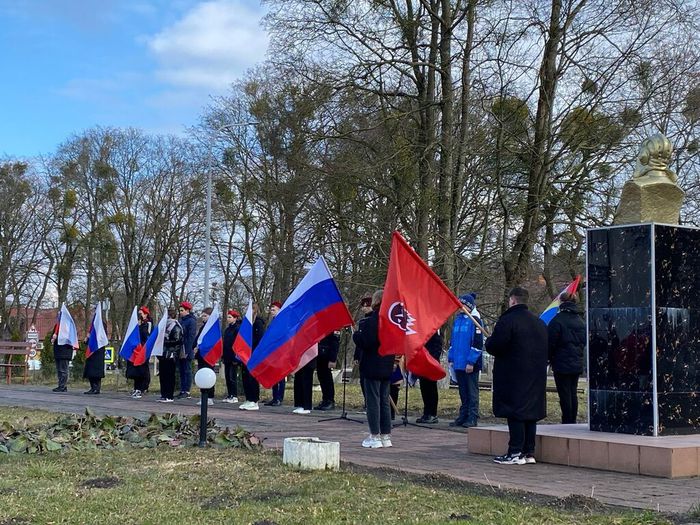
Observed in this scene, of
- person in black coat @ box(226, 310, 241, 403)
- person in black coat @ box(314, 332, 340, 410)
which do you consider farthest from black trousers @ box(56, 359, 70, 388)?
person in black coat @ box(314, 332, 340, 410)

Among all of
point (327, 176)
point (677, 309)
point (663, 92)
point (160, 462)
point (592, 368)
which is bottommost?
point (160, 462)

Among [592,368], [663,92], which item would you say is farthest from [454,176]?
[592,368]

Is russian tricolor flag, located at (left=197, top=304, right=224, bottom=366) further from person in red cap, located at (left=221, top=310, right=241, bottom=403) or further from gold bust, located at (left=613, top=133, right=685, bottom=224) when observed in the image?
gold bust, located at (left=613, top=133, right=685, bottom=224)

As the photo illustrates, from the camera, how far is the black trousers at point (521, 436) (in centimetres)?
996

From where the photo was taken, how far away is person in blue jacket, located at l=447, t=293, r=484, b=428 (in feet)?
46.7

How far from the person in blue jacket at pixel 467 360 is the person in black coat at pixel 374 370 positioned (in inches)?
125

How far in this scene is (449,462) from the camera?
33.2 ft

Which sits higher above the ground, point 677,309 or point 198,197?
point 198,197

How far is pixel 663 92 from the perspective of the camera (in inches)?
797

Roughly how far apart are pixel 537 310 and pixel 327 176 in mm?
8014

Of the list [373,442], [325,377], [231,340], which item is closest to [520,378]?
[373,442]

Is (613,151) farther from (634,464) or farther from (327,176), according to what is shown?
(634,464)

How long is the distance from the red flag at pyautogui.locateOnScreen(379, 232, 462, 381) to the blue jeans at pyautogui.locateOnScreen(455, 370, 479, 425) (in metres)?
3.69

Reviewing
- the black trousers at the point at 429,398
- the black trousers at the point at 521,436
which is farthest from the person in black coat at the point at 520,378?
the black trousers at the point at 429,398
